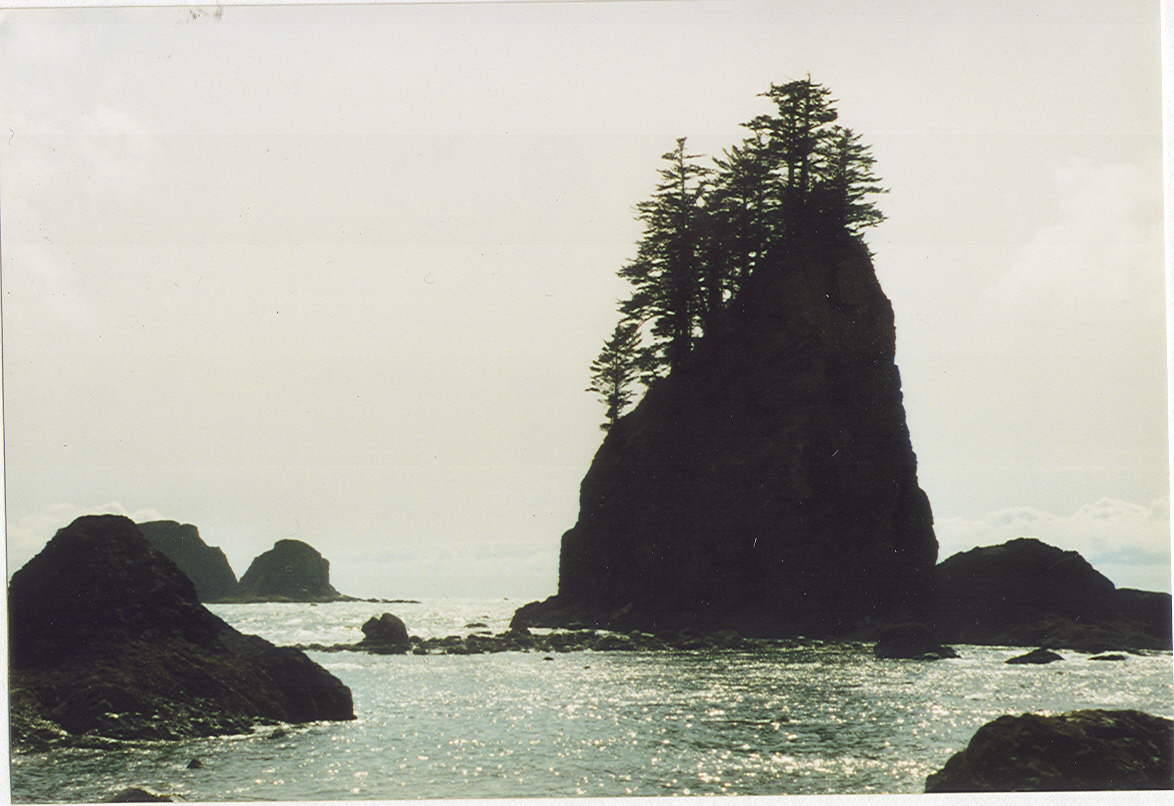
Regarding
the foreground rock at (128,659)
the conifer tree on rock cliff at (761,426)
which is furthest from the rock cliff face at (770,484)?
the foreground rock at (128,659)

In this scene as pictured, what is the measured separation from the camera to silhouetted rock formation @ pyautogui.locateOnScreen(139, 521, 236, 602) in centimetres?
819

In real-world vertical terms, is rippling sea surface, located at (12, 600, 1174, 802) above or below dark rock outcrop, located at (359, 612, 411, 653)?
below

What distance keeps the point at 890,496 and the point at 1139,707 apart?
10.3 ft

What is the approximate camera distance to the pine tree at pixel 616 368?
886 centimetres

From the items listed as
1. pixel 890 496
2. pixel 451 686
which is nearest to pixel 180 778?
pixel 451 686

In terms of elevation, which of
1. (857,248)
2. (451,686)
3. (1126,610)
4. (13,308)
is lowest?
(451,686)

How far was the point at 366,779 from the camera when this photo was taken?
24.7 feet

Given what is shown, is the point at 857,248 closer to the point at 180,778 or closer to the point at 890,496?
the point at 890,496

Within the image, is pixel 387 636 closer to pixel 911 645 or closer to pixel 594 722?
pixel 594 722

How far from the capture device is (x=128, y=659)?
7.89m

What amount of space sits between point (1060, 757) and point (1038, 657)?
2.08m

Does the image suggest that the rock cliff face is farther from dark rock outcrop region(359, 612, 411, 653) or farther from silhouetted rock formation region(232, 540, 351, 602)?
silhouetted rock formation region(232, 540, 351, 602)

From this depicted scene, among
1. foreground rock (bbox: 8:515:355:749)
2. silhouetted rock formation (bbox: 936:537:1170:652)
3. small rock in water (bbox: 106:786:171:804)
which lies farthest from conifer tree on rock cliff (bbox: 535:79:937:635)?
small rock in water (bbox: 106:786:171:804)

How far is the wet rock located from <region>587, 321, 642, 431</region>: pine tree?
17.1ft
